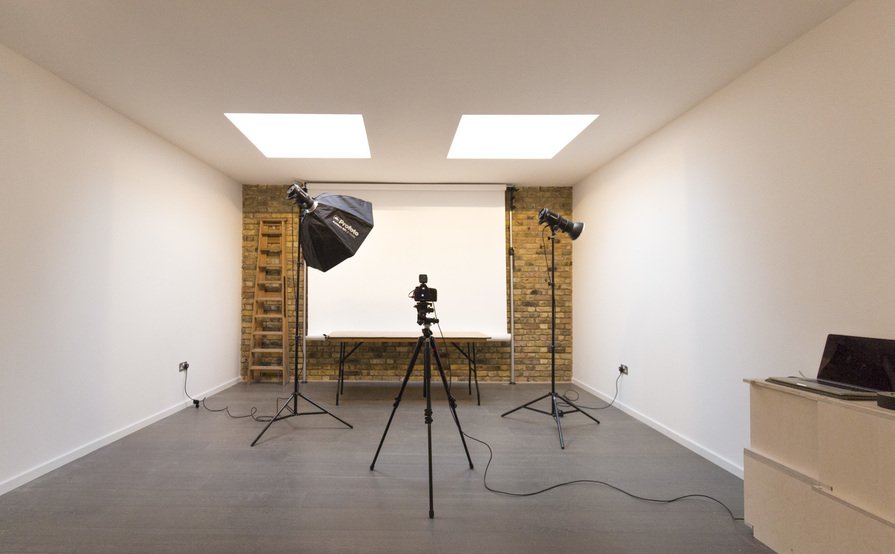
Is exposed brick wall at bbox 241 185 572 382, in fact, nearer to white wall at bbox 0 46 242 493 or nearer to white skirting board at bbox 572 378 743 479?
white wall at bbox 0 46 242 493

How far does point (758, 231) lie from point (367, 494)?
288 centimetres

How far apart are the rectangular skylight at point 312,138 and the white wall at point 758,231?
2.89 m

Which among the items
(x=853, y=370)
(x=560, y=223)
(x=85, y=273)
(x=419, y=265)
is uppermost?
(x=560, y=223)

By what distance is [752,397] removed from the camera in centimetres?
186

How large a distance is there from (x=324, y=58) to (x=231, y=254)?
3.41 meters

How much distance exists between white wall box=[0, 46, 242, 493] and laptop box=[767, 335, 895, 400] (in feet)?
14.0

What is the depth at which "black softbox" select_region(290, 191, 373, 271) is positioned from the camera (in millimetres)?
2789

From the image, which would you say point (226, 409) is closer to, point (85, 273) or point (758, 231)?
point (85, 273)

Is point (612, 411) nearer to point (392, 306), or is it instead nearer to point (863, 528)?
point (863, 528)

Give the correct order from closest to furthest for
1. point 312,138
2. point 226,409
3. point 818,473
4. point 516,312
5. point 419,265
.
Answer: point 818,473 → point 226,409 → point 312,138 → point 419,265 → point 516,312

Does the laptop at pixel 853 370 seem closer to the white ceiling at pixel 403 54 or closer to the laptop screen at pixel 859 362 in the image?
the laptop screen at pixel 859 362

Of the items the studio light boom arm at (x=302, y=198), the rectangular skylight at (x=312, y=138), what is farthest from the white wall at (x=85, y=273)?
the studio light boom arm at (x=302, y=198)

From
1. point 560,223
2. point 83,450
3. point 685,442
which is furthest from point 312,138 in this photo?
point 685,442

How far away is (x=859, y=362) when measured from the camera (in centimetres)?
171
